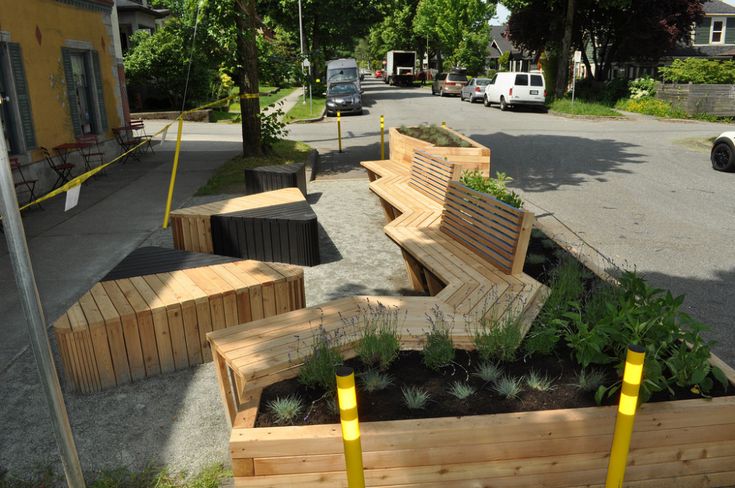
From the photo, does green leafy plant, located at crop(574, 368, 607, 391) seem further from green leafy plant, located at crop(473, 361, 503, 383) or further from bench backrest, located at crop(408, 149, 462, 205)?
bench backrest, located at crop(408, 149, 462, 205)

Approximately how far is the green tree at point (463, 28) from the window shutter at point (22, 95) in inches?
1987

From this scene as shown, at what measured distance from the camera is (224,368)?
4.57 meters

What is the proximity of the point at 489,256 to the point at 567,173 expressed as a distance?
8.94 metres

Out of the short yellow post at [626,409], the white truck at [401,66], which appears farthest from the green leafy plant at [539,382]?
the white truck at [401,66]

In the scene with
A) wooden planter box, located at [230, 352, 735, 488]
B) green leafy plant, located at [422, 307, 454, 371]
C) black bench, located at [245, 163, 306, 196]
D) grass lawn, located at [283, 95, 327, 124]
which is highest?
grass lawn, located at [283, 95, 327, 124]

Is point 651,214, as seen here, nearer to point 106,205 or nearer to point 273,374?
point 273,374

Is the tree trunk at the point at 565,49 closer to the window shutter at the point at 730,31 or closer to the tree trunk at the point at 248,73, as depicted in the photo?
the window shutter at the point at 730,31

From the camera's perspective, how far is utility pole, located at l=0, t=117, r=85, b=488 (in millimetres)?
2805

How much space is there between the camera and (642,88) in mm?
30578

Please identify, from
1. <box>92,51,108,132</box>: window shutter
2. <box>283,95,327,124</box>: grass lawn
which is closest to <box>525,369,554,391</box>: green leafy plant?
<box>92,51,108,132</box>: window shutter

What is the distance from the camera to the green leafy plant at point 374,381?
389 cm

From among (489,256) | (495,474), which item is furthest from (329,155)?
(495,474)

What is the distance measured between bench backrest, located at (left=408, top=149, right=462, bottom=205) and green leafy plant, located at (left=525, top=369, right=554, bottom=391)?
165 inches

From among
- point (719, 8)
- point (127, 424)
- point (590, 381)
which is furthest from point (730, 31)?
point (127, 424)
